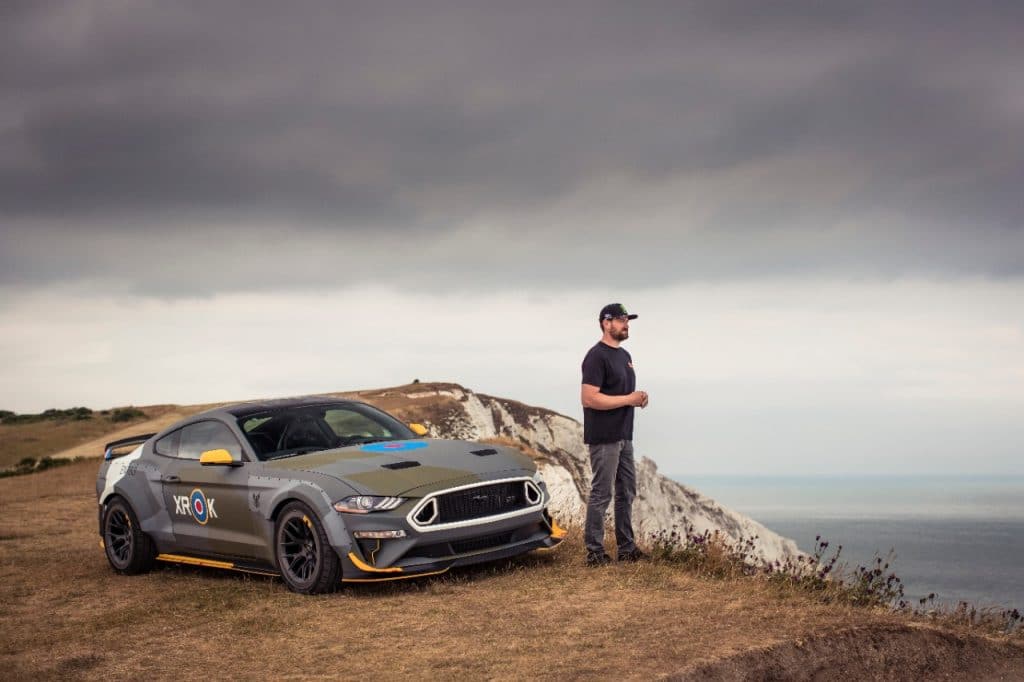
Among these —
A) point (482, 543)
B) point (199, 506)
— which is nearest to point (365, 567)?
point (482, 543)

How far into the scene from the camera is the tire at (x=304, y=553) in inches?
372

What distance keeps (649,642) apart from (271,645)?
289cm

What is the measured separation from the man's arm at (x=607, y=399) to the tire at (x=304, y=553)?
2750mm

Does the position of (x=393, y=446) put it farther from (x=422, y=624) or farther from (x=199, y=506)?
(x=422, y=624)

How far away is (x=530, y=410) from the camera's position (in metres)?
52.0

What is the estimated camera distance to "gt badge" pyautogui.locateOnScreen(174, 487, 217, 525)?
10.7 m

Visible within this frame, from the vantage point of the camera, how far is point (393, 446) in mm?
10430

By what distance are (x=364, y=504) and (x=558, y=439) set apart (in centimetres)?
4113

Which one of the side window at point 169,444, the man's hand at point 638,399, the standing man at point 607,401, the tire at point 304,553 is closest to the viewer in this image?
the tire at point 304,553

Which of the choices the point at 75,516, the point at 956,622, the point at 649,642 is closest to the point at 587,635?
the point at 649,642

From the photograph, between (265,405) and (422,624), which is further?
(265,405)

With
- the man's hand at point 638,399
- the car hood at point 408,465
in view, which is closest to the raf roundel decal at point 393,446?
the car hood at point 408,465

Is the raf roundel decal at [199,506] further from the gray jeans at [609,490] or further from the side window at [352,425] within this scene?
the gray jeans at [609,490]

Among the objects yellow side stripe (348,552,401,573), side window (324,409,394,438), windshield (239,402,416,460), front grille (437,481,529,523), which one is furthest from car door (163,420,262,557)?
front grille (437,481,529,523)
